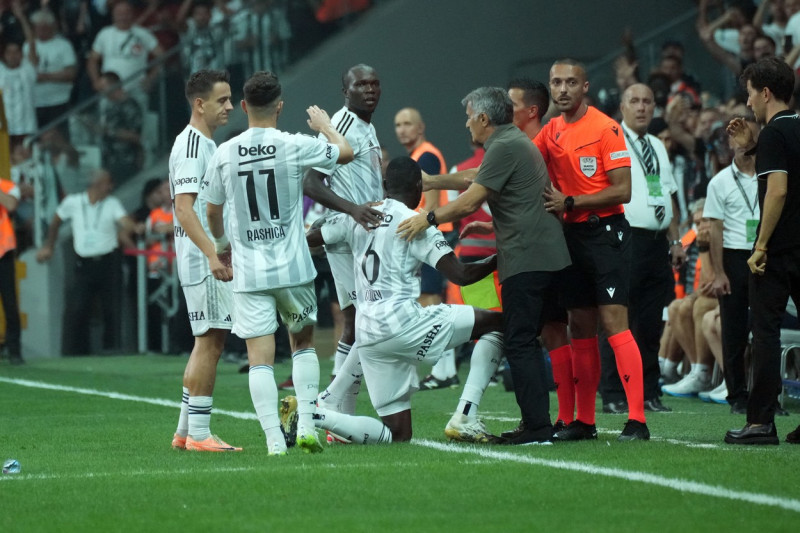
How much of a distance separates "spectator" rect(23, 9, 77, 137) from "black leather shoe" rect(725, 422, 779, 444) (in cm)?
1556

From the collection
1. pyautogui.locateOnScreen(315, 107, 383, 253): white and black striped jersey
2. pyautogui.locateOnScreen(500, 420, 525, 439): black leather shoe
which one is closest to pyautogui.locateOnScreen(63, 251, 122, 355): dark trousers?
pyautogui.locateOnScreen(315, 107, 383, 253): white and black striped jersey

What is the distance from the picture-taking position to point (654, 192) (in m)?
10.7

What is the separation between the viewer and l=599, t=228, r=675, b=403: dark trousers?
10.7 metres

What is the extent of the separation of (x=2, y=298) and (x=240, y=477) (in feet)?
32.6

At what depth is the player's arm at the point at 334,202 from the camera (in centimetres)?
811

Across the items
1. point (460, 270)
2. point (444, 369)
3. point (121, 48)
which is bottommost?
point (444, 369)

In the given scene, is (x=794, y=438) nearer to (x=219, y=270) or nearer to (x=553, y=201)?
(x=553, y=201)

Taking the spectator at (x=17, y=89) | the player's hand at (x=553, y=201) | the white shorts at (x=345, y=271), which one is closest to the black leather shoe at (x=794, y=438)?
the player's hand at (x=553, y=201)

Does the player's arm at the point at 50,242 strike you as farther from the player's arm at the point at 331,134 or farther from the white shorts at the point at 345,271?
the player's arm at the point at 331,134

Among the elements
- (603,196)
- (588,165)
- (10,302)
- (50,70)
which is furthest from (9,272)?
(603,196)

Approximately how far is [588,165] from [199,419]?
104 inches

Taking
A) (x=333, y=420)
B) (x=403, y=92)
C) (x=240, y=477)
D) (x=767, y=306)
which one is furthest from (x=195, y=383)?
(x=403, y=92)

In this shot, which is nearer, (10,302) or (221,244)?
(221,244)

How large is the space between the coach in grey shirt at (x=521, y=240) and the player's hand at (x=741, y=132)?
1228mm
